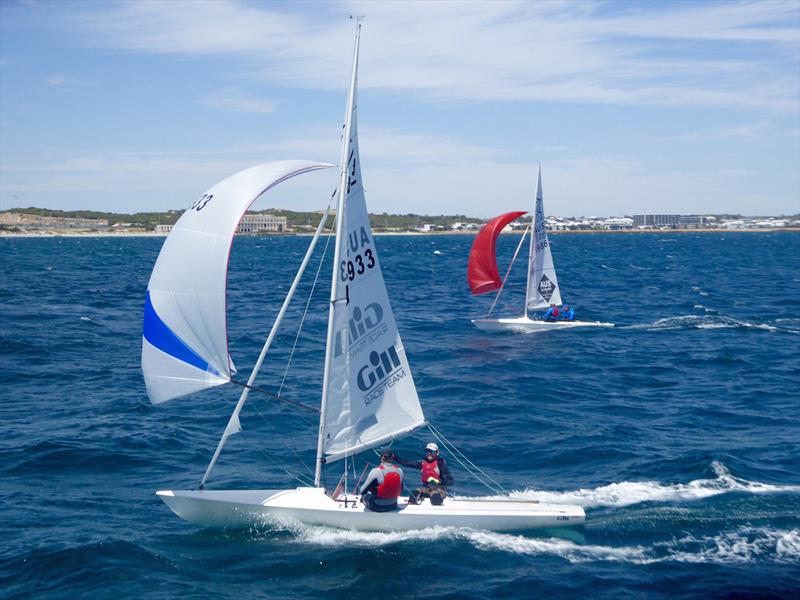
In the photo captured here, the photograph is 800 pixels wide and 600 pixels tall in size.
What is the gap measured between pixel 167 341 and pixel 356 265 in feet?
11.9

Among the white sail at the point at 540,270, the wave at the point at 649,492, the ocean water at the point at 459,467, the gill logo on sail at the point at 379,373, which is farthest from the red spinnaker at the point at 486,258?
the gill logo on sail at the point at 379,373

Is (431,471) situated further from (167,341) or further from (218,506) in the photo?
(167,341)

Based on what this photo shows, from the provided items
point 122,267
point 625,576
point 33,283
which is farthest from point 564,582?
point 122,267

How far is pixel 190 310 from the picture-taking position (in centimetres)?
1323

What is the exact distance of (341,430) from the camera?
49.6ft

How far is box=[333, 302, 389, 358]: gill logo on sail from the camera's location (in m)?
14.9

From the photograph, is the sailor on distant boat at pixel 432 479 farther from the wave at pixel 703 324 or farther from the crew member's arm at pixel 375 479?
the wave at pixel 703 324

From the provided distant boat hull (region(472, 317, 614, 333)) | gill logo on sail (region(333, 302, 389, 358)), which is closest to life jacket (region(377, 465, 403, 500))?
gill logo on sail (region(333, 302, 389, 358))

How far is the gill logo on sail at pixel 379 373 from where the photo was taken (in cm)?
1527

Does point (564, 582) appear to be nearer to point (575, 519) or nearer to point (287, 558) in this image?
point (575, 519)

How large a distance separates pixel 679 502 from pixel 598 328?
25507 millimetres

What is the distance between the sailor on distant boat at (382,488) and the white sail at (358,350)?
0.71 m

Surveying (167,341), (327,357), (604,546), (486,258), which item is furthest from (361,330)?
(486,258)

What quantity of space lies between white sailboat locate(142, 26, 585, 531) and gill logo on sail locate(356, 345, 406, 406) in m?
0.02
